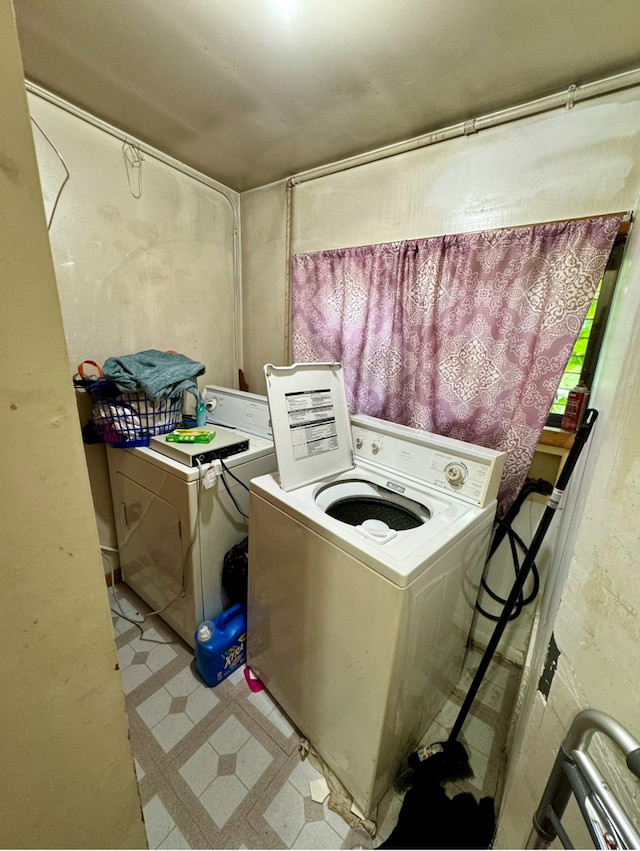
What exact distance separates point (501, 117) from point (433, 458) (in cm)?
143

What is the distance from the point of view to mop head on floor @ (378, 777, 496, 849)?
1.01 meters

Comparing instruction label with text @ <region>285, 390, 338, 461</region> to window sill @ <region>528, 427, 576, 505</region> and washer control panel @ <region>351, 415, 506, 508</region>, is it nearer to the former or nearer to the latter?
washer control panel @ <region>351, 415, 506, 508</region>

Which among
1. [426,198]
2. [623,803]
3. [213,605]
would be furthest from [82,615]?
[426,198]

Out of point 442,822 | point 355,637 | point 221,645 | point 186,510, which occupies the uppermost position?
point 186,510

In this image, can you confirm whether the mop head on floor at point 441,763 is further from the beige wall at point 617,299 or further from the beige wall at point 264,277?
the beige wall at point 264,277

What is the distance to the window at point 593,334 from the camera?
4.23 ft

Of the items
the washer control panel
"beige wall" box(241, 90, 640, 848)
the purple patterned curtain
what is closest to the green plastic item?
the washer control panel

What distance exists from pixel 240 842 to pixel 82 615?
117 centimetres

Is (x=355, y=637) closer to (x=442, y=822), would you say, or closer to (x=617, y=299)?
(x=442, y=822)

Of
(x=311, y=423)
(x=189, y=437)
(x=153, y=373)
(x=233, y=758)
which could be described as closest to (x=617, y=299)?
(x=311, y=423)

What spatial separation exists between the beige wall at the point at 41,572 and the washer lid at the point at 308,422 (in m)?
0.79

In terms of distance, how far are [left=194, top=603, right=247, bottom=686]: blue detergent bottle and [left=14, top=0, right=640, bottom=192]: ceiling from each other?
87.0 inches

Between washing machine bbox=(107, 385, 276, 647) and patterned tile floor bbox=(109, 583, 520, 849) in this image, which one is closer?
patterned tile floor bbox=(109, 583, 520, 849)

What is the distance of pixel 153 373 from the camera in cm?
154
